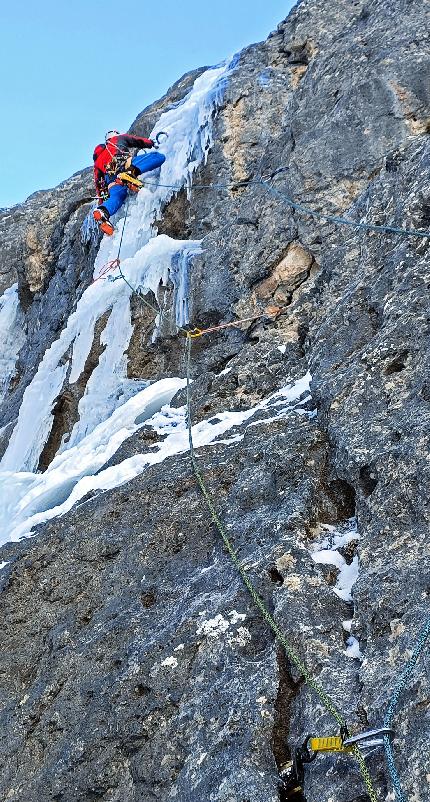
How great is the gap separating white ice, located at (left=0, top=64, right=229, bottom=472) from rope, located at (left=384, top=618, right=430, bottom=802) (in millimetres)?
6976

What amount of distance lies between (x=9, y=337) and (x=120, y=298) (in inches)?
251

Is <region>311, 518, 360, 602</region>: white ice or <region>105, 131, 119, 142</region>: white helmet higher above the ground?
<region>105, 131, 119, 142</region>: white helmet

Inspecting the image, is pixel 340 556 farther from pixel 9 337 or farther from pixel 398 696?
pixel 9 337

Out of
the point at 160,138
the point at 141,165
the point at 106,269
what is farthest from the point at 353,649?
the point at 160,138

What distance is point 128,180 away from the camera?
42.4ft

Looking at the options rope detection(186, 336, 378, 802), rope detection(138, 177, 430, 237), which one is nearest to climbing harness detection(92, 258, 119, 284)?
rope detection(138, 177, 430, 237)

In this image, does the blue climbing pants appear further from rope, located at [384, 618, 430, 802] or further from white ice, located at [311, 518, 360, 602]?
rope, located at [384, 618, 430, 802]

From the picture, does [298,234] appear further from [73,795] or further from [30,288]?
[30,288]

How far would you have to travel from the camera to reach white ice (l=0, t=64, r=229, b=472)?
11.4 meters

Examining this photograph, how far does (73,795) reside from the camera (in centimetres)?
494

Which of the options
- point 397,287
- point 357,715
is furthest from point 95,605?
point 397,287

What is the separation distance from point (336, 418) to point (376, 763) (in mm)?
2703

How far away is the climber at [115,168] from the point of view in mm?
12984

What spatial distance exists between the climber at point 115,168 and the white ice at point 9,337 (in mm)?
5103
